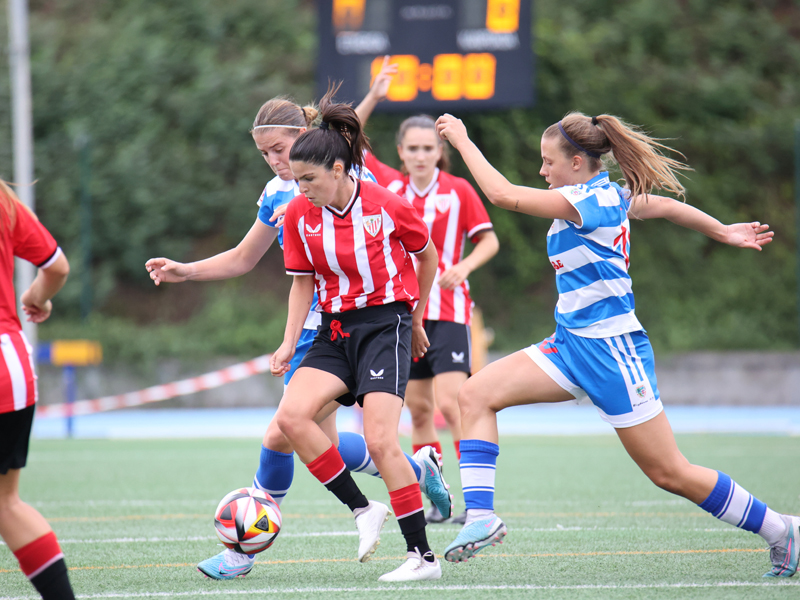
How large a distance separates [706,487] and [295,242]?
1.94 m

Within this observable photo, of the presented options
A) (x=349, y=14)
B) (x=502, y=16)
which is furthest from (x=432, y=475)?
(x=349, y=14)

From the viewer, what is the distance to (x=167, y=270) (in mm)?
3930

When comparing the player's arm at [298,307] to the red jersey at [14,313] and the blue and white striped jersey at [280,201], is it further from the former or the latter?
the red jersey at [14,313]

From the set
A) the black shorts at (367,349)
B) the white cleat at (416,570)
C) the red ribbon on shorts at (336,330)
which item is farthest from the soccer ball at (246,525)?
the red ribbon on shorts at (336,330)

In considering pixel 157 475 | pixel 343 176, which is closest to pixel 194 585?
pixel 343 176

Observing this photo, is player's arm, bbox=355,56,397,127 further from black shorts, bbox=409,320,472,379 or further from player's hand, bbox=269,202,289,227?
black shorts, bbox=409,320,472,379

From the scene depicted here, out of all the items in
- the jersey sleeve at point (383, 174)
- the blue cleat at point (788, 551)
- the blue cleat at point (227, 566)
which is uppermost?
the jersey sleeve at point (383, 174)

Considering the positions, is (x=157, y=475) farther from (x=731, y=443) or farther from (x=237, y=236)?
(x=237, y=236)

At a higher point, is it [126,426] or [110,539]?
[110,539]

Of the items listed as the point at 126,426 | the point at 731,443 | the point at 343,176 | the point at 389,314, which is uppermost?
the point at 343,176

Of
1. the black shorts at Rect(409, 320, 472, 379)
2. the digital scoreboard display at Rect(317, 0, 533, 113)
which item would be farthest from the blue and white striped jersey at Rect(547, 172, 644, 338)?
the digital scoreboard display at Rect(317, 0, 533, 113)

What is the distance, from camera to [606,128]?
3.70m

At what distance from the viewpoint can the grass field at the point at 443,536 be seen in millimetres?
3479

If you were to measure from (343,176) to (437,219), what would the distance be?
1.93m
